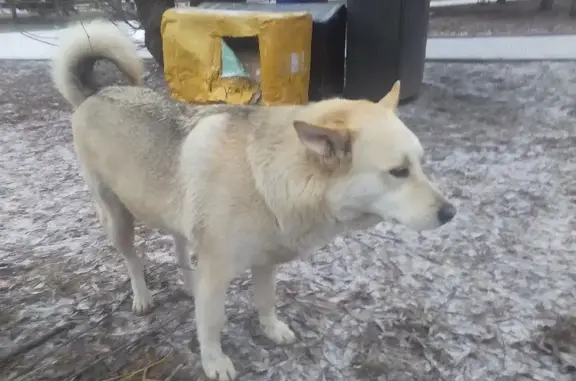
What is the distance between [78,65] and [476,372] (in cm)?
151

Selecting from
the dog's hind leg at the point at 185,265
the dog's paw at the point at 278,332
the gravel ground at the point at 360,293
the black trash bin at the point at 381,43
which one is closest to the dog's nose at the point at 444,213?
the gravel ground at the point at 360,293

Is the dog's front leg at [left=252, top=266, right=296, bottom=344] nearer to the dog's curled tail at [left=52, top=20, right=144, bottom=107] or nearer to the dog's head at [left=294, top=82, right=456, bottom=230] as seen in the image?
the dog's head at [left=294, top=82, right=456, bottom=230]

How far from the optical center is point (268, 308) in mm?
1888

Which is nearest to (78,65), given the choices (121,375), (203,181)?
(203,181)

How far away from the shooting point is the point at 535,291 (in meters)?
2.08

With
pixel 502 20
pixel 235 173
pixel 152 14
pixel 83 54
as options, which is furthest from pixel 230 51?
pixel 502 20

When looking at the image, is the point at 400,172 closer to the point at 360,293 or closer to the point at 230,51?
the point at 360,293

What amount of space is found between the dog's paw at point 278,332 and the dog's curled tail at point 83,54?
0.92 metres

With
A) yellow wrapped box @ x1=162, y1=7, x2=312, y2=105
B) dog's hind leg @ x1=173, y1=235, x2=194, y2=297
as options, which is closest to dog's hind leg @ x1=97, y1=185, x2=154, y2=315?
dog's hind leg @ x1=173, y1=235, x2=194, y2=297

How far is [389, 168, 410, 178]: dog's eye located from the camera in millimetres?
1378

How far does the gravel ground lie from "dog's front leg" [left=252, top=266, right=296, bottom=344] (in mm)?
37

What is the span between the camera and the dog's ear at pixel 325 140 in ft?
4.32

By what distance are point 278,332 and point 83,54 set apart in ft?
3.50

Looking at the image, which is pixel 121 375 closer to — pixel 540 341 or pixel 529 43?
pixel 540 341
